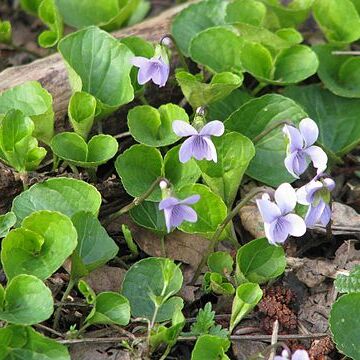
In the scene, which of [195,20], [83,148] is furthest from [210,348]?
[195,20]

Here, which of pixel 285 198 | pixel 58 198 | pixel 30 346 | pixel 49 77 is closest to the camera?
pixel 30 346

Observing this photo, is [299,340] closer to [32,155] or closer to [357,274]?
[357,274]

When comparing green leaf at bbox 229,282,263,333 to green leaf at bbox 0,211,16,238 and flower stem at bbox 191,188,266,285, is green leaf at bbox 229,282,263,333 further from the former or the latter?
green leaf at bbox 0,211,16,238

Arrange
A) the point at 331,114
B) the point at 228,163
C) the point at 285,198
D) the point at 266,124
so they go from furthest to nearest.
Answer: the point at 331,114
the point at 266,124
the point at 228,163
the point at 285,198

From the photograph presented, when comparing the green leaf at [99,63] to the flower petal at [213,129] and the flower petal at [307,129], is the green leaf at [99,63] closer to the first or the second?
the flower petal at [213,129]

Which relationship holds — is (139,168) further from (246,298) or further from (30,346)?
(30,346)

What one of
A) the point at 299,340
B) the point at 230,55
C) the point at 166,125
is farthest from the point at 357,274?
the point at 230,55
